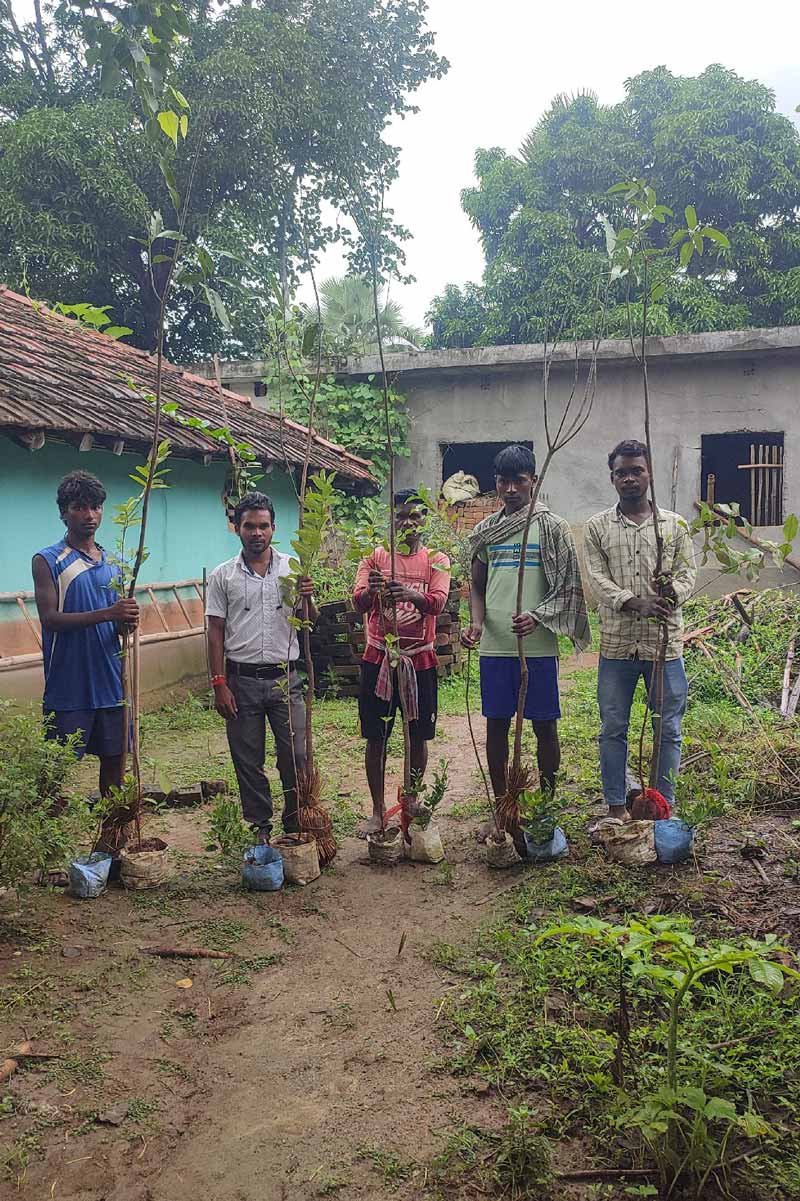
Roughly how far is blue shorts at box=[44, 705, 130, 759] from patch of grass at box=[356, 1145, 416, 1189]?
2426mm

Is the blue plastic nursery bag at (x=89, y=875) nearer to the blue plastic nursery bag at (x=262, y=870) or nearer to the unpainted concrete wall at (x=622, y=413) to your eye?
the blue plastic nursery bag at (x=262, y=870)

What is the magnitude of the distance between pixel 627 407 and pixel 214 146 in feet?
34.6

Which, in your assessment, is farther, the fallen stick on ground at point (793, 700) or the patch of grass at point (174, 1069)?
the fallen stick on ground at point (793, 700)

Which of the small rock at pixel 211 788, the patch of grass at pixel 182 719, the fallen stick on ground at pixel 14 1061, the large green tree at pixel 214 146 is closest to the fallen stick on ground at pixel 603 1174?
the fallen stick on ground at pixel 14 1061

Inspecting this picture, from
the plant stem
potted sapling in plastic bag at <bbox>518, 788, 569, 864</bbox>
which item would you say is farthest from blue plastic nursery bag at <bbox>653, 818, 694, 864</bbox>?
the plant stem

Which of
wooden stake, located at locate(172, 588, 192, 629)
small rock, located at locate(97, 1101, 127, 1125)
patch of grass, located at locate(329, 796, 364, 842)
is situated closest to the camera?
small rock, located at locate(97, 1101, 127, 1125)

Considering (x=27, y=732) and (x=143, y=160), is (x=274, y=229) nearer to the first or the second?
(x=143, y=160)

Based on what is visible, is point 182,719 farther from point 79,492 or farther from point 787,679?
point 787,679

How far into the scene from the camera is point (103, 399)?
25.0 ft

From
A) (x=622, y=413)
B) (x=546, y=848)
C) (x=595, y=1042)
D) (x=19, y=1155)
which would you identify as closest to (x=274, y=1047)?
(x=19, y=1155)

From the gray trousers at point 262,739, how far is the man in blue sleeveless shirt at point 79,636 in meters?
0.55

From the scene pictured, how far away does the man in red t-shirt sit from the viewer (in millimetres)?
4508

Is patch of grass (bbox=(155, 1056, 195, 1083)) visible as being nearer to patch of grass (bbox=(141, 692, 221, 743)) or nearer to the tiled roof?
the tiled roof

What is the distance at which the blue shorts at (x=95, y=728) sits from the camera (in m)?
4.21
